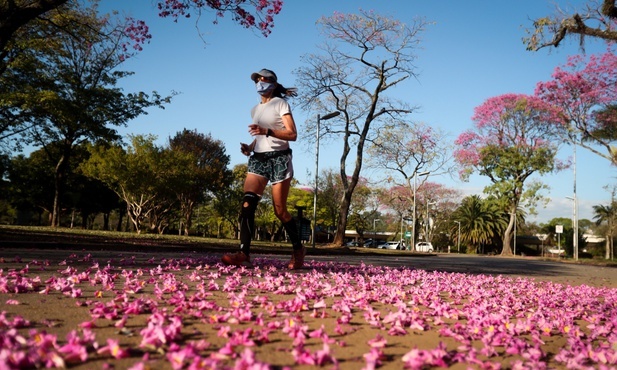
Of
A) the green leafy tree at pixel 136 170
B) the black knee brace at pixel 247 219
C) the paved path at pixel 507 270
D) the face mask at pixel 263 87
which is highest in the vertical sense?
the green leafy tree at pixel 136 170

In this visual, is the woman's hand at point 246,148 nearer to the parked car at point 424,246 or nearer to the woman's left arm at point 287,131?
the woman's left arm at point 287,131

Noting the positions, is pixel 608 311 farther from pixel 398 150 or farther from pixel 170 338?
pixel 398 150

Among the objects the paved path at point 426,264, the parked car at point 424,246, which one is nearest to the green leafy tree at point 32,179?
the paved path at point 426,264

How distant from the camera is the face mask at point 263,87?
5789mm

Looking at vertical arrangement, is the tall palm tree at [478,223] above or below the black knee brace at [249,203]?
above

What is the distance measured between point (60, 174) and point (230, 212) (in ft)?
62.2

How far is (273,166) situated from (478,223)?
59.4m

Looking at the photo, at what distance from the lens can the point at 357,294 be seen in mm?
3791

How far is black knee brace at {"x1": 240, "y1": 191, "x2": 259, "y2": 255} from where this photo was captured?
219 inches

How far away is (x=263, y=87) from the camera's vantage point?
579cm

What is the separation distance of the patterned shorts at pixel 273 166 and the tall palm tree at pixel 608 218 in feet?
196

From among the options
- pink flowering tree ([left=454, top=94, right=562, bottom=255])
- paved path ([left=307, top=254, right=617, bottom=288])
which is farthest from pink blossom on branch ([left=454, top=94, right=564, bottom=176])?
paved path ([left=307, top=254, right=617, bottom=288])

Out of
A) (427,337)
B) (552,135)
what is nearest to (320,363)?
(427,337)

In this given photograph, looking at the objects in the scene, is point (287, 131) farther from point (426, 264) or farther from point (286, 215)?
point (426, 264)
